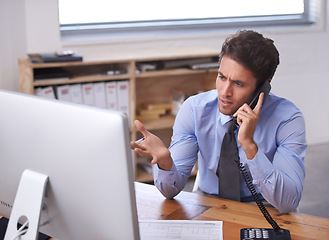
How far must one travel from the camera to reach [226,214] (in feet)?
5.60

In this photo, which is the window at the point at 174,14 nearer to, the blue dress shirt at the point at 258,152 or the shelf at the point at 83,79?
the shelf at the point at 83,79

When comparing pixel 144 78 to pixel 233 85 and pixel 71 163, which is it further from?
pixel 71 163

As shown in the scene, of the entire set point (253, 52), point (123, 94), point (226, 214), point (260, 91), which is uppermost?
point (253, 52)

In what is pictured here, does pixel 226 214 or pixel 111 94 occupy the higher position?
pixel 111 94

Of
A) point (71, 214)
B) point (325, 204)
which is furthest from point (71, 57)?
point (71, 214)

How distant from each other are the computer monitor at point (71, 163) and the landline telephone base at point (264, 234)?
51 cm

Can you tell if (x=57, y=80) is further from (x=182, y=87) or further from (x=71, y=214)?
(x=71, y=214)

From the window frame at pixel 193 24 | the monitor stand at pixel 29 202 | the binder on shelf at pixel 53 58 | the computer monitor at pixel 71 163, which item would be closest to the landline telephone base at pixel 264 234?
the computer monitor at pixel 71 163

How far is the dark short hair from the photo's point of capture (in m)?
1.91

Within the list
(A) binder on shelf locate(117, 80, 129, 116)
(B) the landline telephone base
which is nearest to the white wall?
(A) binder on shelf locate(117, 80, 129, 116)

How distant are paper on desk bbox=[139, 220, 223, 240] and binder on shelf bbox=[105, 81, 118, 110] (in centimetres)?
216

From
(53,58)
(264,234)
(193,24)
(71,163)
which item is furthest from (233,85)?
(193,24)

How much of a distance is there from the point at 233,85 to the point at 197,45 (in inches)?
105

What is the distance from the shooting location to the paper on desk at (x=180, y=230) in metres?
1.53
